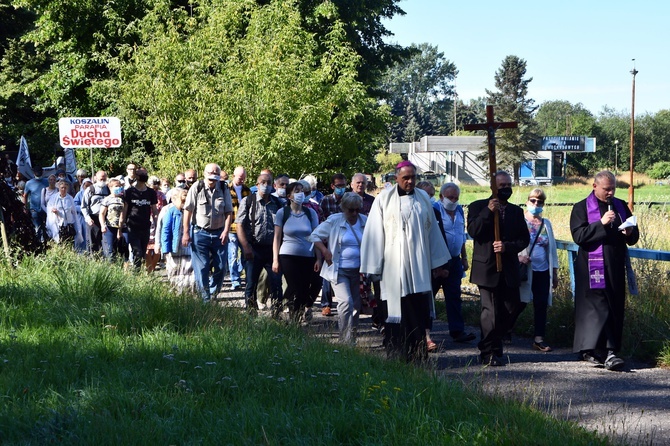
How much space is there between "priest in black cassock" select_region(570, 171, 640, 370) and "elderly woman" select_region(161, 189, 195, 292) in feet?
19.3

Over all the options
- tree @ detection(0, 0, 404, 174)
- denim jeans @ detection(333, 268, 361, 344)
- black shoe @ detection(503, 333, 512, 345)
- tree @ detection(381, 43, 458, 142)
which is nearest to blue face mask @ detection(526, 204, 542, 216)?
black shoe @ detection(503, 333, 512, 345)

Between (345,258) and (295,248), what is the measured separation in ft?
5.08

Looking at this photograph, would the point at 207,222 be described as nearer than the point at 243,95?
Yes

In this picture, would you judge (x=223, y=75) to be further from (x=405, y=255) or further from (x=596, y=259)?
(x=405, y=255)

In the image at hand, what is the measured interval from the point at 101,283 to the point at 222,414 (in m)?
5.29

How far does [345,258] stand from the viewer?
33.8 feet

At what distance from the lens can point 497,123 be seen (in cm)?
1025

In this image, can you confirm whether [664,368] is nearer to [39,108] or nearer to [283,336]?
[283,336]

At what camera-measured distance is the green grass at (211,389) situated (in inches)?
232

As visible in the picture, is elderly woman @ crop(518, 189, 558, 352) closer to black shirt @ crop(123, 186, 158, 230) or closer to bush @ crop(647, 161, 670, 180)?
black shirt @ crop(123, 186, 158, 230)

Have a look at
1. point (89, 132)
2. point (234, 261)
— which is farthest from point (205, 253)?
point (89, 132)

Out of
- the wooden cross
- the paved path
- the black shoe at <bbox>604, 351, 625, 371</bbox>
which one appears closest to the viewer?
the paved path

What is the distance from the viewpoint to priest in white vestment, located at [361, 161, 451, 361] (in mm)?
8859

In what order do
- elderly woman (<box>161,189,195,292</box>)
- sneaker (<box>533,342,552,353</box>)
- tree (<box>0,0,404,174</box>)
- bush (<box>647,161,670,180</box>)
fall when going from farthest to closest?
bush (<box>647,161,670,180</box>)
tree (<box>0,0,404,174</box>)
elderly woman (<box>161,189,195,292</box>)
sneaker (<box>533,342,552,353</box>)
